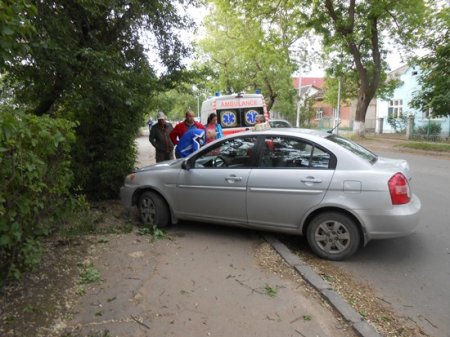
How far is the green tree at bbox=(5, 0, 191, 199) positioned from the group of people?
0.82m

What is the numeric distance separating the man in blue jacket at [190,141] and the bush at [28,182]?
357 centimetres

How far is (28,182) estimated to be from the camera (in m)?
3.00

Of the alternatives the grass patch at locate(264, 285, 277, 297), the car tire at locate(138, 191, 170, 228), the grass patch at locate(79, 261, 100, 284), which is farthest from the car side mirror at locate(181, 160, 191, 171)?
the grass patch at locate(264, 285, 277, 297)

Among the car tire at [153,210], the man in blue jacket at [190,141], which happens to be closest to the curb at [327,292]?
the car tire at [153,210]

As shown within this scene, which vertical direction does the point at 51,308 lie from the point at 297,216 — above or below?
below

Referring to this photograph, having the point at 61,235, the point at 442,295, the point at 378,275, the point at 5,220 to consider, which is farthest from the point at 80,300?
the point at 442,295

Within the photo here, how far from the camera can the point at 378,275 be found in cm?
421

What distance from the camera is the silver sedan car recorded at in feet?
14.1

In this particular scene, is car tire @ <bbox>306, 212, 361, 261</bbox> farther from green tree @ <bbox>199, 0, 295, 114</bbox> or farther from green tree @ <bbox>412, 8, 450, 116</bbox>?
green tree @ <bbox>199, 0, 295, 114</bbox>

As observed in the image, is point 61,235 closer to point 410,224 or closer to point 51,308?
point 51,308

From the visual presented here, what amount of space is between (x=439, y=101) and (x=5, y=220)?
711 inches

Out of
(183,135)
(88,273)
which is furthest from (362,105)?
(88,273)

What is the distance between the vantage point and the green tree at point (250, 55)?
2303 centimetres

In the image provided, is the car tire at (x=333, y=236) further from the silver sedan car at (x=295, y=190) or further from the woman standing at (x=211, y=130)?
the woman standing at (x=211, y=130)
